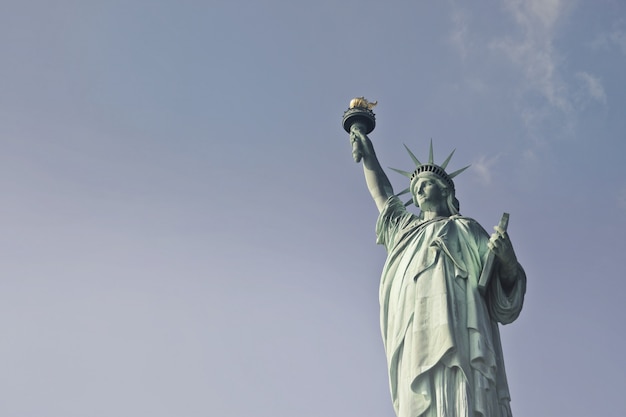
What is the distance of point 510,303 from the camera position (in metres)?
14.6

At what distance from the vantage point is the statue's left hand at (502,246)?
1420 centimetres

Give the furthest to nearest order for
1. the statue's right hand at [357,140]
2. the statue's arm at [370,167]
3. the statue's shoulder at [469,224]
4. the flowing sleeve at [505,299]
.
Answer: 1. the statue's right hand at [357,140]
2. the statue's arm at [370,167]
3. the statue's shoulder at [469,224]
4. the flowing sleeve at [505,299]

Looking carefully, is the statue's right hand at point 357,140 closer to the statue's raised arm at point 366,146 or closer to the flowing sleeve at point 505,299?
the statue's raised arm at point 366,146

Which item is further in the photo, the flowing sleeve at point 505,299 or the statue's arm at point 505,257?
the flowing sleeve at point 505,299

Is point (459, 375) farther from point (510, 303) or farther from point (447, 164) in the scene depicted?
point (447, 164)

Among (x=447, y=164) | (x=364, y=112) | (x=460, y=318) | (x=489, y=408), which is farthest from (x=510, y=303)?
(x=364, y=112)

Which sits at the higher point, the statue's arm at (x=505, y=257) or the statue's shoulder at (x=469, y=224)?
the statue's shoulder at (x=469, y=224)

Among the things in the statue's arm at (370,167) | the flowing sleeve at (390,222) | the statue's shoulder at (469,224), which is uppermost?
the statue's arm at (370,167)

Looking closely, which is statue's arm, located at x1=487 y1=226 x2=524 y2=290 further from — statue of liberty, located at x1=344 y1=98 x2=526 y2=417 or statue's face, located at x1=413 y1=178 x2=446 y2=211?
statue's face, located at x1=413 y1=178 x2=446 y2=211

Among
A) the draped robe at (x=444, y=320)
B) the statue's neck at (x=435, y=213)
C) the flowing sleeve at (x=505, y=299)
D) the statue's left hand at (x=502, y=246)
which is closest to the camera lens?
the draped robe at (x=444, y=320)

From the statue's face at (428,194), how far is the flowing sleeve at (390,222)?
1.16 feet

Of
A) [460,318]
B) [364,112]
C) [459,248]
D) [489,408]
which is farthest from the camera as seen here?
[364,112]

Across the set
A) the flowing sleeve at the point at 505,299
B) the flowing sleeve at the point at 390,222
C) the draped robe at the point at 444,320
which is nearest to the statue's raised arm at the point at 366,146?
the flowing sleeve at the point at 390,222

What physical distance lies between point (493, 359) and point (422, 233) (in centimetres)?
279
